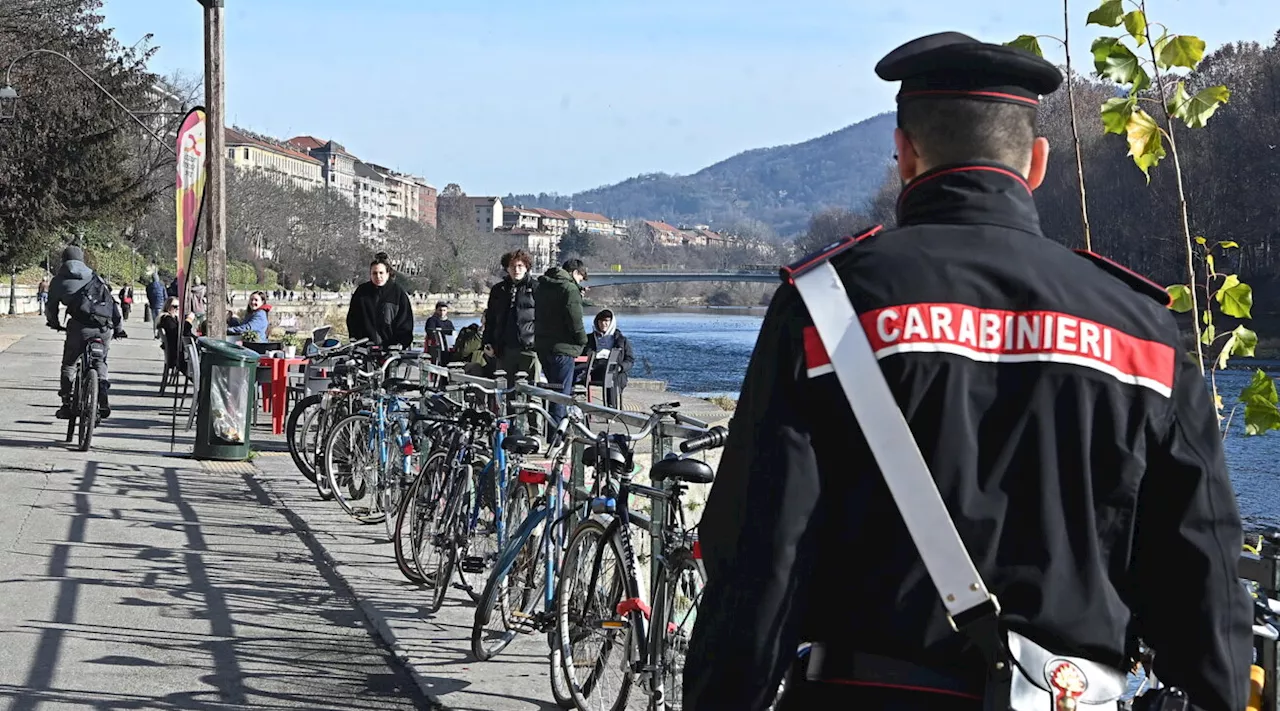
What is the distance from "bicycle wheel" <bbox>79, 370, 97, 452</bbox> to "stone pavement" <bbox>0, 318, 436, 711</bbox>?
646 mm

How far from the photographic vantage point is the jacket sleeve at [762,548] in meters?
1.97

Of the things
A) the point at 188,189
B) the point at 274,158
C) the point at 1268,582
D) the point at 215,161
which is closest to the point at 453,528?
the point at 1268,582

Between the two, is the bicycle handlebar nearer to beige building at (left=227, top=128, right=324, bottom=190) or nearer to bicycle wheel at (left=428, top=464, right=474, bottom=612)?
bicycle wheel at (left=428, top=464, right=474, bottom=612)

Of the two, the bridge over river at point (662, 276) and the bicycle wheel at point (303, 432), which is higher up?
the bridge over river at point (662, 276)

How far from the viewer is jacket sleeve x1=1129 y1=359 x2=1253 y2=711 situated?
207cm

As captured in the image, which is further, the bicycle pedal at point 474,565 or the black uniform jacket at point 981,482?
the bicycle pedal at point 474,565

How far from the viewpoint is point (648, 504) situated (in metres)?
5.27

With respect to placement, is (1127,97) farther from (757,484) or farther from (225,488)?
(225,488)

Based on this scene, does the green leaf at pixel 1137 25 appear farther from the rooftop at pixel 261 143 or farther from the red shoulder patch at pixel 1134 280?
the rooftop at pixel 261 143

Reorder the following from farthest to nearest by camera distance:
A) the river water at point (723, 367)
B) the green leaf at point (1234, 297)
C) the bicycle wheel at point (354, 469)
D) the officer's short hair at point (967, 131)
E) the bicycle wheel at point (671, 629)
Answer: the river water at point (723, 367) → the bicycle wheel at point (354, 469) → the green leaf at point (1234, 297) → the bicycle wheel at point (671, 629) → the officer's short hair at point (967, 131)

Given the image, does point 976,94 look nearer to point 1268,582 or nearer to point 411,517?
point 1268,582

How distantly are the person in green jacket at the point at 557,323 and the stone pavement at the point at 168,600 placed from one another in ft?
9.75

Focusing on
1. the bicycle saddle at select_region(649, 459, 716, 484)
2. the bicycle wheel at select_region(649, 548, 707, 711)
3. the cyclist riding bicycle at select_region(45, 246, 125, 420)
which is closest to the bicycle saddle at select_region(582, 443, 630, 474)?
the bicycle wheel at select_region(649, 548, 707, 711)

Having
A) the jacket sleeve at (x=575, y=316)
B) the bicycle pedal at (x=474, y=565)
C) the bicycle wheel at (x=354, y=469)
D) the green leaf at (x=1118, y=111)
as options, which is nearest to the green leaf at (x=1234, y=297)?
the green leaf at (x=1118, y=111)
